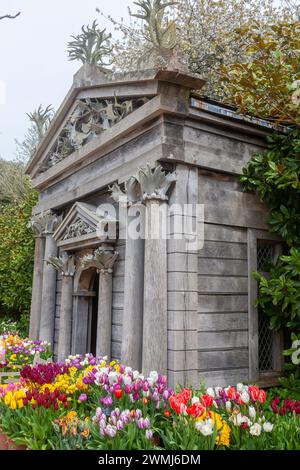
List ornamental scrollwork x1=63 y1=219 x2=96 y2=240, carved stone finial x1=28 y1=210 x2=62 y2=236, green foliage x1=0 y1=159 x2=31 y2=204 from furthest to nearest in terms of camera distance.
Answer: green foliage x1=0 y1=159 x2=31 y2=204
carved stone finial x1=28 y1=210 x2=62 y2=236
ornamental scrollwork x1=63 y1=219 x2=96 y2=240

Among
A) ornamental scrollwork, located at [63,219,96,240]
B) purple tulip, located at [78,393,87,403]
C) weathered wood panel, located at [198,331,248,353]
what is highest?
ornamental scrollwork, located at [63,219,96,240]

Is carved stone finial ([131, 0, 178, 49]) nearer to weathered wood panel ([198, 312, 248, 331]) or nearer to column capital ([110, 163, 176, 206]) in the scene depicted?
column capital ([110, 163, 176, 206])

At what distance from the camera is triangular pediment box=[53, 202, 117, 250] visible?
657 cm

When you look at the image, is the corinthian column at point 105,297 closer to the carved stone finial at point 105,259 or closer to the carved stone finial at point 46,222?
the carved stone finial at point 105,259

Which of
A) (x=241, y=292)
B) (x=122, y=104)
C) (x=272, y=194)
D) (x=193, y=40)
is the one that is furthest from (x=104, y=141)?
(x=193, y=40)

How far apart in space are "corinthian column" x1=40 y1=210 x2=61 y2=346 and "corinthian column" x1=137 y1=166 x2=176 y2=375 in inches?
151

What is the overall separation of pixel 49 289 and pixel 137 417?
572 cm

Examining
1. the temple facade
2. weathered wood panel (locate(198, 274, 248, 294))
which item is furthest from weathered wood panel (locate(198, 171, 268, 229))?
weathered wood panel (locate(198, 274, 248, 294))

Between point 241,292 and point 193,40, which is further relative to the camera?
point 193,40

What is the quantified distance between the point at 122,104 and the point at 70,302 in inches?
147

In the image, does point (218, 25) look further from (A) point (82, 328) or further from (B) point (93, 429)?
(B) point (93, 429)

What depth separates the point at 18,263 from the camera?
508 inches

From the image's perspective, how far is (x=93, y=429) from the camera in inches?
122
